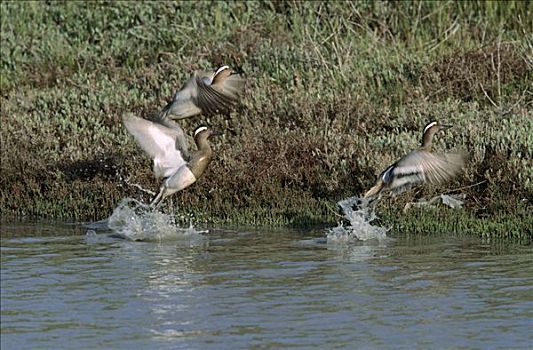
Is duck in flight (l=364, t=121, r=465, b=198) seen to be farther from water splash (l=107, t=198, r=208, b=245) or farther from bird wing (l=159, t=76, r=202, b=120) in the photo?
bird wing (l=159, t=76, r=202, b=120)

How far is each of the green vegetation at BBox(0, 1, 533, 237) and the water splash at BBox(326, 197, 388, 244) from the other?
1.16 feet

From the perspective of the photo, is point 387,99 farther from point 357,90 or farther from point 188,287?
point 188,287

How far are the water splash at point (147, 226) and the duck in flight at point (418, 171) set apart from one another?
179 centimetres

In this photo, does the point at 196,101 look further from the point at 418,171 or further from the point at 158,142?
the point at 418,171

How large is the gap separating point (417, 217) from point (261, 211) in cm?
156

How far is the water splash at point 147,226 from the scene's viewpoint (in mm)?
12367

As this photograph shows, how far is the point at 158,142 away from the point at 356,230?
2.26 m

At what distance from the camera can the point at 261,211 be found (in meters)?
12.8

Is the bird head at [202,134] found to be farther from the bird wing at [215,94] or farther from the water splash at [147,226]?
the water splash at [147,226]

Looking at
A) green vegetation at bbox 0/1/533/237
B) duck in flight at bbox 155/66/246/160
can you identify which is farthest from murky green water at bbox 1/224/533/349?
duck in flight at bbox 155/66/246/160

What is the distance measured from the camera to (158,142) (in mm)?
12844

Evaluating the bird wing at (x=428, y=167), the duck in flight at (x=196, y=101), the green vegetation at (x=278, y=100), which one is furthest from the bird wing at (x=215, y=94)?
the bird wing at (x=428, y=167)

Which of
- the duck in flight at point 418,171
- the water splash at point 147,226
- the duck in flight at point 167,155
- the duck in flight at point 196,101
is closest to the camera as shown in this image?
the duck in flight at point 418,171

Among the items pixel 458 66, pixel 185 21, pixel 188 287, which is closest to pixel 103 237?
pixel 188 287
